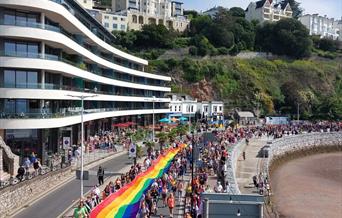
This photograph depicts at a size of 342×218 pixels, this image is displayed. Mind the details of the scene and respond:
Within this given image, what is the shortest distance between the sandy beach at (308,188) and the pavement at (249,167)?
99.6 inches

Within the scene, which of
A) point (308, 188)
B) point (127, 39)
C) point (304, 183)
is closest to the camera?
point (308, 188)

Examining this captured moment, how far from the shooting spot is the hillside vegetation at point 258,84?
126 m

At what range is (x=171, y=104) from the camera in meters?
110

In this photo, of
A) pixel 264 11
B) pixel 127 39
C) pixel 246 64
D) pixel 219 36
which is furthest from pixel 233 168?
pixel 264 11

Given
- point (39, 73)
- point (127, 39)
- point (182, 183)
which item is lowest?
point (182, 183)

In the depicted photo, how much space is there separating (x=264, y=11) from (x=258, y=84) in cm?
5521

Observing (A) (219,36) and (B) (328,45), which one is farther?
(B) (328,45)

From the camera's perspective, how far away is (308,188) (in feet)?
184

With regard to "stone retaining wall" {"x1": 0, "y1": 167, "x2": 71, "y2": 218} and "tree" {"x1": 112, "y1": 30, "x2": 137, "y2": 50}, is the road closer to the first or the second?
"stone retaining wall" {"x1": 0, "y1": 167, "x2": 71, "y2": 218}

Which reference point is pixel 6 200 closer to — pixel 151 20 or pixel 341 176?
pixel 341 176

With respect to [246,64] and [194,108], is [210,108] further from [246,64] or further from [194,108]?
[246,64]

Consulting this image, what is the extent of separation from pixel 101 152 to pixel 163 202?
84.1ft

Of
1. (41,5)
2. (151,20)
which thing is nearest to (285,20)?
(151,20)

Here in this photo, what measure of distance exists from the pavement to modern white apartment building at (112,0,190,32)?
80.0 m
